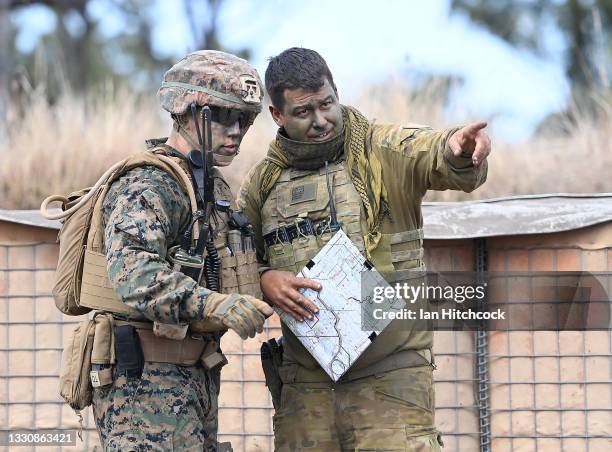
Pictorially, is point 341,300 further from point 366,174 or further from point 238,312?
point 238,312

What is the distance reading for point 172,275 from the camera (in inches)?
143

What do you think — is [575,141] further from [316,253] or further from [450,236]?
[316,253]

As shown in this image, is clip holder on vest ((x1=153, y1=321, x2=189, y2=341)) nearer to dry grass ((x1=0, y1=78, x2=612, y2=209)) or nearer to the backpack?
the backpack

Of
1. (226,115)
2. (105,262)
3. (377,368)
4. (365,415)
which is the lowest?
(365,415)

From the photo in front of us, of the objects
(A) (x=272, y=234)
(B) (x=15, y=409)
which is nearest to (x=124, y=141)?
(B) (x=15, y=409)

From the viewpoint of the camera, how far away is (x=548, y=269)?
576cm

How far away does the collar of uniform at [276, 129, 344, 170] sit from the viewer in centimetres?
430

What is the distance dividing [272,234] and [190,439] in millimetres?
968

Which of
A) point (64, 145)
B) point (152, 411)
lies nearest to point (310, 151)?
point (152, 411)

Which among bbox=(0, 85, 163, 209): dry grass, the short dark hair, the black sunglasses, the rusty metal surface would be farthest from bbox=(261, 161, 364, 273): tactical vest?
bbox=(0, 85, 163, 209): dry grass

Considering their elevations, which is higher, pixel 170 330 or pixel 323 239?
pixel 323 239

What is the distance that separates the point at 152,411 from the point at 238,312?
508mm

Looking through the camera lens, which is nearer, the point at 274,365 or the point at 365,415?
the point at 365,415

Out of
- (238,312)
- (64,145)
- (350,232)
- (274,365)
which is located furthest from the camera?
(64,145)
